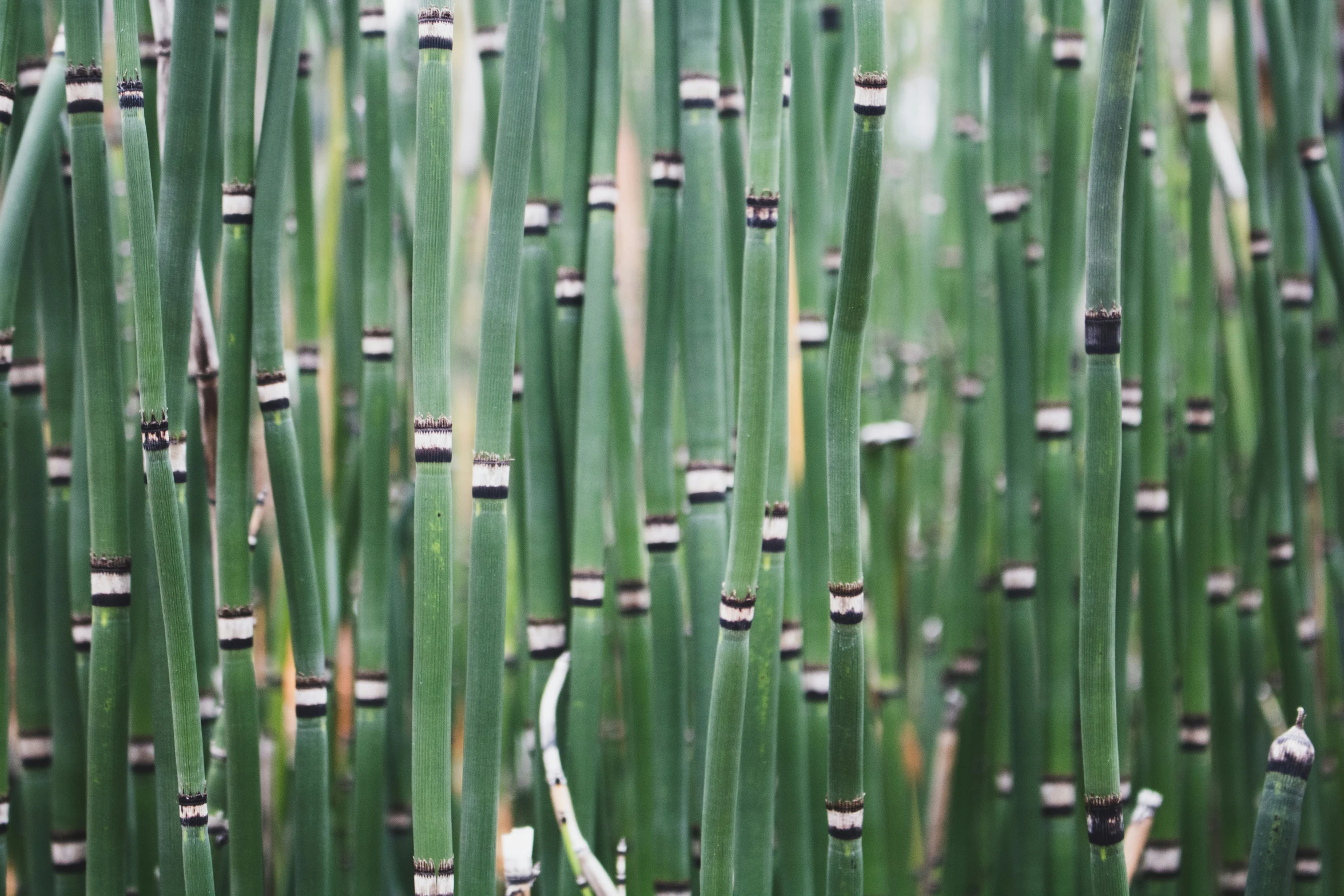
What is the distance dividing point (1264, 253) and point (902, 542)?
530mm

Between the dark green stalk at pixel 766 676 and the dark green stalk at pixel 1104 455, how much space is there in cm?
19

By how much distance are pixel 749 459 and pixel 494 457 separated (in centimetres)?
15

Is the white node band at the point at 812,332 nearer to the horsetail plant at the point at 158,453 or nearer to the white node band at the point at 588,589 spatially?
the white node band at the point at 588,589

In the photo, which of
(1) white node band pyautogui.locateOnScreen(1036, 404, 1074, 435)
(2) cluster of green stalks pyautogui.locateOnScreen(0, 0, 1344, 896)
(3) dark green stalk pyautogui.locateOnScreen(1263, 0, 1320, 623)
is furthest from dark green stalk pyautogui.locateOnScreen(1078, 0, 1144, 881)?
(3) dark green stalk pyautogui.locateOnScreen(1263, 0, 1320, 623)

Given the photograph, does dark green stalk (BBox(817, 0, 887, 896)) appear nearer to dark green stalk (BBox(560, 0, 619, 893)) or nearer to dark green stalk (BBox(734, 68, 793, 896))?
dark green stalk (BBox(734, 68, 793, 896))

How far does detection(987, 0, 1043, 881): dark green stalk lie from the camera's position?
86cm

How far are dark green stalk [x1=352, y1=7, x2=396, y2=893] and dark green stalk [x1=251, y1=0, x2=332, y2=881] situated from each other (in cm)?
5

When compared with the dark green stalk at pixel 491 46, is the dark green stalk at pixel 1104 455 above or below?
below

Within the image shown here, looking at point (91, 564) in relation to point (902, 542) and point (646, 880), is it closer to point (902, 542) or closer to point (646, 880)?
point (646, 880)

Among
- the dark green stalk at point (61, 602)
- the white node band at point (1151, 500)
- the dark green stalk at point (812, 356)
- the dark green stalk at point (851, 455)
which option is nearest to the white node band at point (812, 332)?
the dark green stalk at point (812, 356)

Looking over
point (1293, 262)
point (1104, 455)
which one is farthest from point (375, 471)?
point (1293, 262)

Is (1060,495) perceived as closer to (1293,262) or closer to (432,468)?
(1293,262)

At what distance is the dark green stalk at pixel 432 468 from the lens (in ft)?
1.78

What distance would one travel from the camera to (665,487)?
745mm
